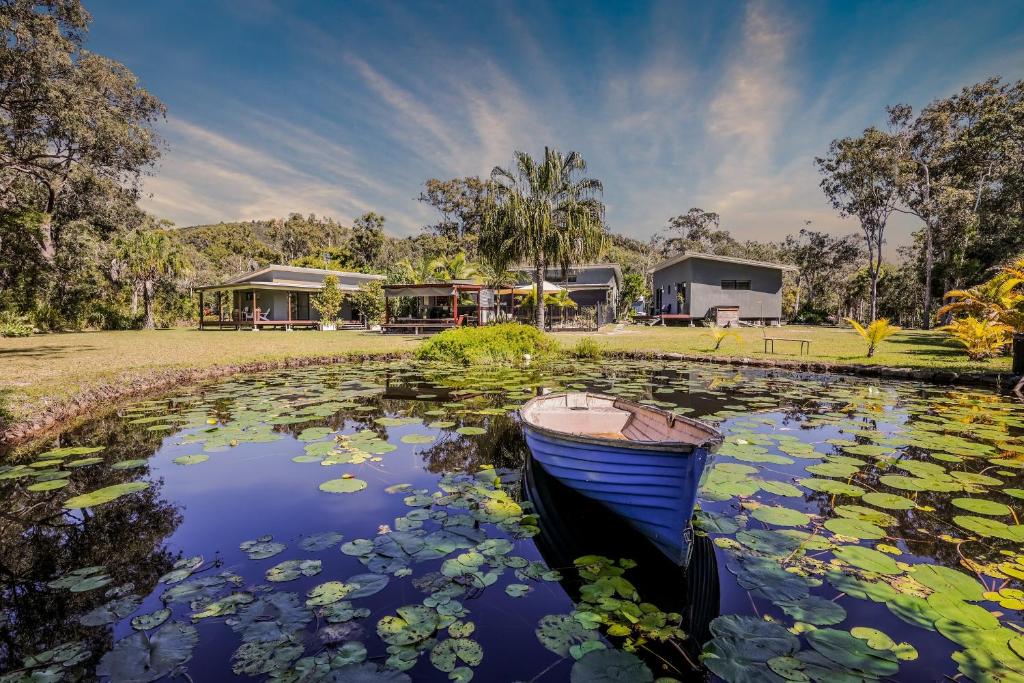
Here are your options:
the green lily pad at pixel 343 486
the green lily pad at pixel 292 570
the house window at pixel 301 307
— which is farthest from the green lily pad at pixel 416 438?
the house window at pixel 301 307

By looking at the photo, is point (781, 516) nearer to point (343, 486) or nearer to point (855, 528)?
point (855, 528)

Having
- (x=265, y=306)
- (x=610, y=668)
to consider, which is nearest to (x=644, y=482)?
(x=610, y=668)

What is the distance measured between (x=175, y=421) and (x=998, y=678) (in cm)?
839

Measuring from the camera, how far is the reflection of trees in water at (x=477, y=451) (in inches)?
203

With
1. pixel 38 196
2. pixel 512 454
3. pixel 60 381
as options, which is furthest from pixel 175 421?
pixel 38 196

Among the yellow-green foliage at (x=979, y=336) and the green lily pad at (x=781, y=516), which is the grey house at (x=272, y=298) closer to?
the green lily pad at (x=781, y=516)

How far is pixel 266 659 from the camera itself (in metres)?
2.17

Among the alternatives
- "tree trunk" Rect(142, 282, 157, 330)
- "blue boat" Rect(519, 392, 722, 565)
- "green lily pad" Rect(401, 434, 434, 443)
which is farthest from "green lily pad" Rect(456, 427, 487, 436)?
"tree trunk" Rect(142, 282, 157, 330)

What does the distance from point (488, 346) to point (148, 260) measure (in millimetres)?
21352

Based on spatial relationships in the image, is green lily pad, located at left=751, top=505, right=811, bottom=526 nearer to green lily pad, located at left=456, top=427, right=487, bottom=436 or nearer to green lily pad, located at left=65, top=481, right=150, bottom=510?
green lily pad, located at left=456, top=427, right=487, bottom=436

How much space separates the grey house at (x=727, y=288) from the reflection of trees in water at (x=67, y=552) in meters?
28.2

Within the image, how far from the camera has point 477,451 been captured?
5629 mm

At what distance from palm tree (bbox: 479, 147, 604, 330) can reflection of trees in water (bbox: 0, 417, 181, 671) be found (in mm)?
14058

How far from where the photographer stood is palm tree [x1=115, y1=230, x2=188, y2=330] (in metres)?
23.8
